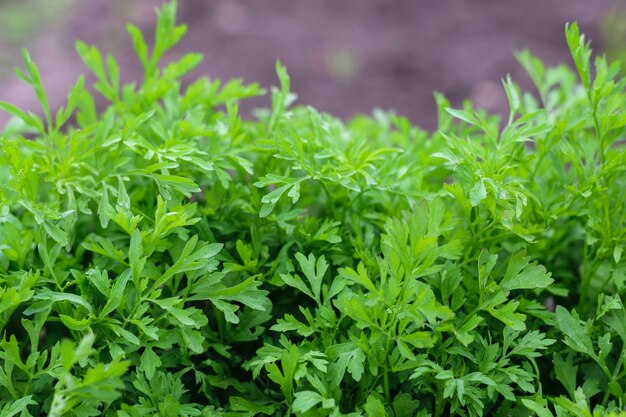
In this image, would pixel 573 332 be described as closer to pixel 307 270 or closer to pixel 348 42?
pixel 307 270

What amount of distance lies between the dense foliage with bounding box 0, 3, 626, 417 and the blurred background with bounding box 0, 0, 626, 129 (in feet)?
7.01

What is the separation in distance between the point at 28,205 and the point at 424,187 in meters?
0.77

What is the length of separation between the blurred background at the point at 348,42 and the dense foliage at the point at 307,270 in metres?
2.14

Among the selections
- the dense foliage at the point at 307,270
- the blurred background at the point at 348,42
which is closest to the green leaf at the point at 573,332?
the dense foliage at the point at 307,270

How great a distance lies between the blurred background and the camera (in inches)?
140

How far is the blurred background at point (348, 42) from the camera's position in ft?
11.7

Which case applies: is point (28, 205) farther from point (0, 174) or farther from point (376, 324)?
point (376, 324)

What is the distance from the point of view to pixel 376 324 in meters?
1.07

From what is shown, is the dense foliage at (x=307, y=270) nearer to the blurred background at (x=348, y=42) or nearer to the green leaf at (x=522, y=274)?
the green leaf at (x=522, y=274)

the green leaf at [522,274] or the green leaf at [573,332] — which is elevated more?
the green leaf at [522,274]

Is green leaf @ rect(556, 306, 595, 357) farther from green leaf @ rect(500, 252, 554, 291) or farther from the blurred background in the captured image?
the blurred background

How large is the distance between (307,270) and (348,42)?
9.57 feet

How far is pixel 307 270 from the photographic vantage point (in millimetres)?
1175

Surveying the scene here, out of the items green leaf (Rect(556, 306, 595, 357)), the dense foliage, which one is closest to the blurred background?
the dense foliage
